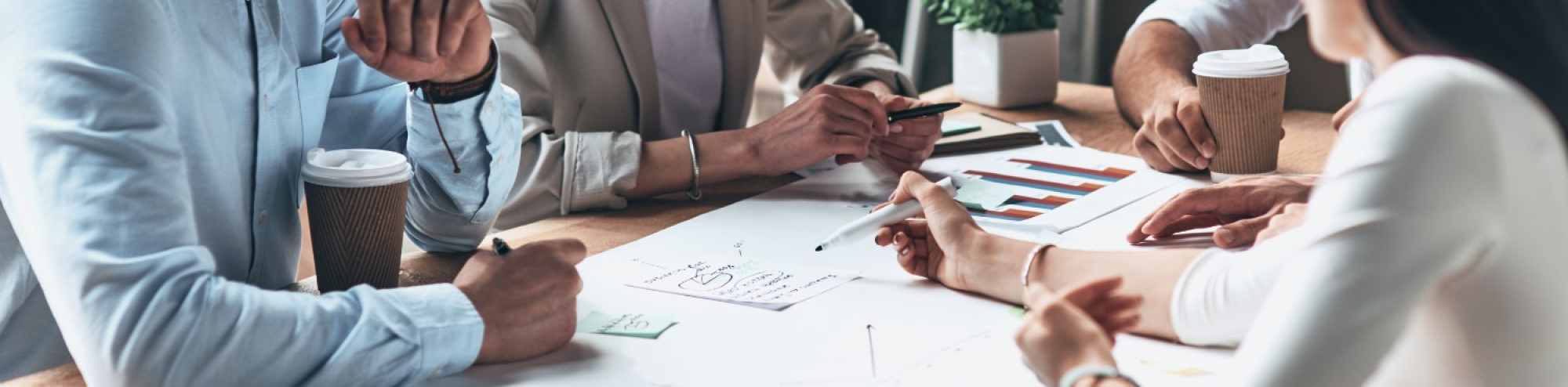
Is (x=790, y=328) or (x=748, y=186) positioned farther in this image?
(x=748, y=186)

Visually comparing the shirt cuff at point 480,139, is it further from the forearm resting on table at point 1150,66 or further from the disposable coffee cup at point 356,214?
the forearm resting on table at point 1150,66

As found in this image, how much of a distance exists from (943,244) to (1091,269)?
0.15 m

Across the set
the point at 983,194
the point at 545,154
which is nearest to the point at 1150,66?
the point at 983,194

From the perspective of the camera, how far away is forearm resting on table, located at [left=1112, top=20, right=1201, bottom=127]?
182 centimetres

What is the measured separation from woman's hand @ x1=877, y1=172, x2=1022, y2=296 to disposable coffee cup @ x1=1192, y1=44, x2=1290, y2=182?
434mm

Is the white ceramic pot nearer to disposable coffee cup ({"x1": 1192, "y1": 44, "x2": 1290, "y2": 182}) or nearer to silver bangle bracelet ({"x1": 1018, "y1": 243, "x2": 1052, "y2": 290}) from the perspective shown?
disposable coffee cup ({"x1": 1192, "y1": 44, "x2": 1290, "y2": 182})

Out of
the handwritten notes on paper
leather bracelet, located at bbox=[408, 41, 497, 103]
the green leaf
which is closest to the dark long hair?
the handwritten notes on paper

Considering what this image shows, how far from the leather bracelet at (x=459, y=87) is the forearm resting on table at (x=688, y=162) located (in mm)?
287

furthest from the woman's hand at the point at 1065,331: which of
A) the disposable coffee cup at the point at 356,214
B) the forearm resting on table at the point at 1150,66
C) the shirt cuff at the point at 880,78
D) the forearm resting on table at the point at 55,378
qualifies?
the shirt cuff at the point at 880,78

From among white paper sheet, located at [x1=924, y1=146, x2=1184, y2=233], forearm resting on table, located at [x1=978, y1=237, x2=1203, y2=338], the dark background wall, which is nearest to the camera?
forearm resting on table, located at [x1=978, y1=237, x2=1203, y2=338]

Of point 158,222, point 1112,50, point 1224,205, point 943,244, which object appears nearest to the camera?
point 158,222

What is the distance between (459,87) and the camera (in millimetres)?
1329

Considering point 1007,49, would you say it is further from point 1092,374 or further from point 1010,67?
point 1092,374

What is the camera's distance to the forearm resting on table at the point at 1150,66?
182 centimetres
